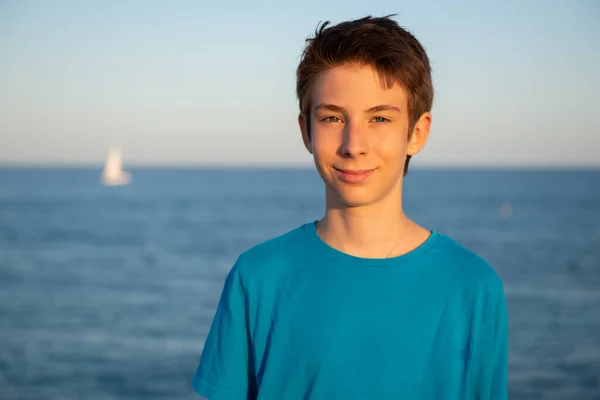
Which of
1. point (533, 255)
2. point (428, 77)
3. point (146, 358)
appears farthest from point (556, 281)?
point (428, 77)

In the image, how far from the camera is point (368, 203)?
2639 millimetres

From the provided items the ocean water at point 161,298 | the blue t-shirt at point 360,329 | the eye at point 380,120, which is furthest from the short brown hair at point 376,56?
the ocean water at point 161,298

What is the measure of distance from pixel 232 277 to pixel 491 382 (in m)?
0.96

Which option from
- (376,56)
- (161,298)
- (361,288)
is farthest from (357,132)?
(161,298)

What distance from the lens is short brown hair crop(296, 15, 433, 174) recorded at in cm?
253

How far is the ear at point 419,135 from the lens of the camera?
2.77 m

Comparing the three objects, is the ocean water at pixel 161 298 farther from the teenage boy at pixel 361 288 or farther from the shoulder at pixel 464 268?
the shoulder at pixel 464 268

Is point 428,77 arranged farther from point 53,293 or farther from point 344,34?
point 53,293

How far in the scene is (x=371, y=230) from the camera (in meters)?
2.64

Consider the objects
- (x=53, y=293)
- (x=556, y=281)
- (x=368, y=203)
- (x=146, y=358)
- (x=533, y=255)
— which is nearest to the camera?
(x=368, y=203)

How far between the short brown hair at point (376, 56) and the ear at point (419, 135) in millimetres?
36

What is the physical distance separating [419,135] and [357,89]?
41cm

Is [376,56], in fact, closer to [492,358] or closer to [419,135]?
[419,135]

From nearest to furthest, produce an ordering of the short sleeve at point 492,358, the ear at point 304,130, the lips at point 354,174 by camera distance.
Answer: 1. the short sleeve at point 492,358
2. the lips at point 354,174
3. the ear at point 304,130
